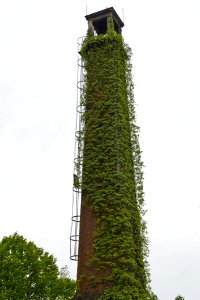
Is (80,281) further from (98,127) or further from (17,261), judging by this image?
(98,127)

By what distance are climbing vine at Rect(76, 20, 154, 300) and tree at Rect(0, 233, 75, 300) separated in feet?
6.39

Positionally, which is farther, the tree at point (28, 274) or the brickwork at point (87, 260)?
the brickwork at point (87, 260)

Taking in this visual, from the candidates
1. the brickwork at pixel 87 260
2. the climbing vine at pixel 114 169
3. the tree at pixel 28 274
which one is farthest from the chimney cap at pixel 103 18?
the tree at pixel 28 274

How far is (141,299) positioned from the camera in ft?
56.1

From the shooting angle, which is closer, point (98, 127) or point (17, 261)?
point (17, 261)

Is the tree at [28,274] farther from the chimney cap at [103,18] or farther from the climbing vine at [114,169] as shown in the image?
the chimney cap at [103,18]

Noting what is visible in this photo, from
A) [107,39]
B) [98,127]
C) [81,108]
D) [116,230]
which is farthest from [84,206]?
[107,39]

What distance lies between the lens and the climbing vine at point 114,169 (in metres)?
17.4

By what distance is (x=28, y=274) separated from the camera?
15.3 m

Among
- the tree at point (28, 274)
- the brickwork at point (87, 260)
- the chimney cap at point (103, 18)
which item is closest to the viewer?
the tree at point (28, 274)

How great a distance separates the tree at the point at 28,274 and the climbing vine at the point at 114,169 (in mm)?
1947

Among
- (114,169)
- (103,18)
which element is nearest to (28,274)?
(114,169)

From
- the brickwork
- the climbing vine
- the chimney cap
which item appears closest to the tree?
the brickwork

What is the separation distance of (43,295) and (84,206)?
16.1 ft
